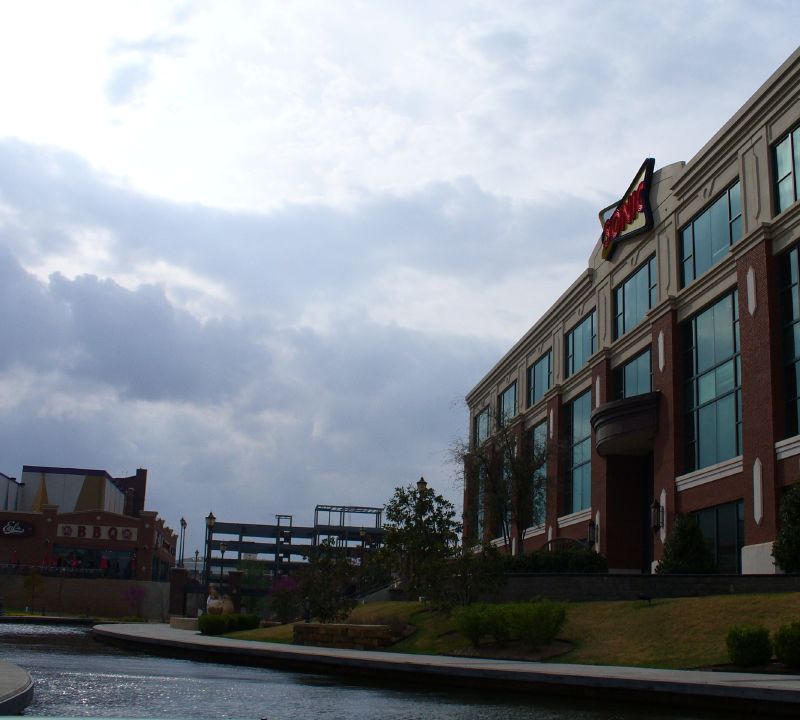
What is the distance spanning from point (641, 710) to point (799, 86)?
2333 centimetres

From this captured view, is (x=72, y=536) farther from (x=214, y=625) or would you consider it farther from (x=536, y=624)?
(x=536, y=624)

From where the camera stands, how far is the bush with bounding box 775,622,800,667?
18.7 m

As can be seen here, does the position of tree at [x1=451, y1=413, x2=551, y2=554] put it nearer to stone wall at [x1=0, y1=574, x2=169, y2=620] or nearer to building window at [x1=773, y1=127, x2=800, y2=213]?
building window at [x1=773, y1=127, x2=800, y2=213]

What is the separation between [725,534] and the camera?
115 feet

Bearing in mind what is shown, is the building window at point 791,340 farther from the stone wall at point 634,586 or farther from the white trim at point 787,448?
the stone wall at point 634,586

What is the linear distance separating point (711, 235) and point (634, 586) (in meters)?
15.4

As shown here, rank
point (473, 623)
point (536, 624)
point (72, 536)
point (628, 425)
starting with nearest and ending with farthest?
point (536, 624)
point (473, 623)
point (628, 425)
point (72, 536)

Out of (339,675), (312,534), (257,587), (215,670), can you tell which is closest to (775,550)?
(339,675)

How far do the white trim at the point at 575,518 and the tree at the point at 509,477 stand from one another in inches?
60.2

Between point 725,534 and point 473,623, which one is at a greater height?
point 725,534

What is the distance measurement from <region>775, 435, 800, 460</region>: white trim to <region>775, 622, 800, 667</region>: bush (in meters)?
12.6

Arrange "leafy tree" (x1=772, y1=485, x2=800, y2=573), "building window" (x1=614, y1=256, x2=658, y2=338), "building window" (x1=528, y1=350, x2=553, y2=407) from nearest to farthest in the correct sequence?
"leafy tree" (x1=772, y1=485, x2=800, y2=573), "building window" (x1=614, y1=256, x2=658, y2=338), "building window" (x1=528, y1=350, x2=553, y2=407)

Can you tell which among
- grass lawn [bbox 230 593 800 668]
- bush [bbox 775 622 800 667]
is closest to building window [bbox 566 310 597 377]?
grass lawn [bbox 230 593 800 668]

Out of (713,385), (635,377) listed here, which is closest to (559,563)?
(713,385)
